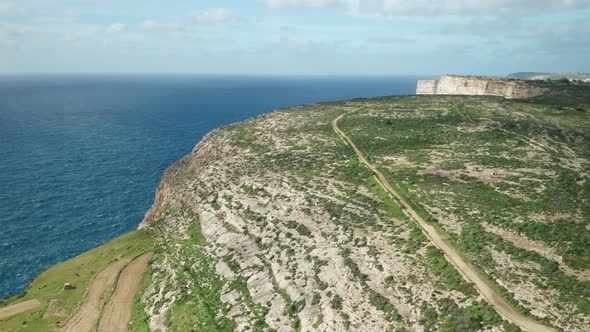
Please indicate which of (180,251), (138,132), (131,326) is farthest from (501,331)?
(138,132)

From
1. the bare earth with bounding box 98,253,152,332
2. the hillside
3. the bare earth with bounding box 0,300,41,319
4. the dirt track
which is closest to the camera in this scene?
the dirt track

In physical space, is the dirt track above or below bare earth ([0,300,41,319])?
above

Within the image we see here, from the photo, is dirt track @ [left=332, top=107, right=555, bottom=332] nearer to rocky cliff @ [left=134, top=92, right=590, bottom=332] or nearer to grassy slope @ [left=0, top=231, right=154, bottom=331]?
rocky cliff @ [left=134, top=92, right=590, bottom=332]

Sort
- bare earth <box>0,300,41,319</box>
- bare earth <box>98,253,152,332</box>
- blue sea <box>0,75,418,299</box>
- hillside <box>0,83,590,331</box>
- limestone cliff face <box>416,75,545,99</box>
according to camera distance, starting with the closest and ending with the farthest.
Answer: hillside <box>0,83,590,331</box>, bare earth <box>98,253,152,332</box>, bare earth <box>0,300,41,319</box>, blue sea <box>0,75,418,299</box>, limestone cliff face <box>416,75,545,99</box>

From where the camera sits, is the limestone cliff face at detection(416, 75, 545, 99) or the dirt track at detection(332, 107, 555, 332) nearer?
the dirt track at detection(332, 107, 555, 332)

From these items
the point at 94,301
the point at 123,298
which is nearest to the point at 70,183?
the point at 94,301

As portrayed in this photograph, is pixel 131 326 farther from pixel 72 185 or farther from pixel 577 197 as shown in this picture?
pixel 72 185

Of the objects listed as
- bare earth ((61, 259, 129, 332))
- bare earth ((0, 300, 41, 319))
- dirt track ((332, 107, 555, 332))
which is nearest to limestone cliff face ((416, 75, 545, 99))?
dirt track ((332, 107, 555, 332))
